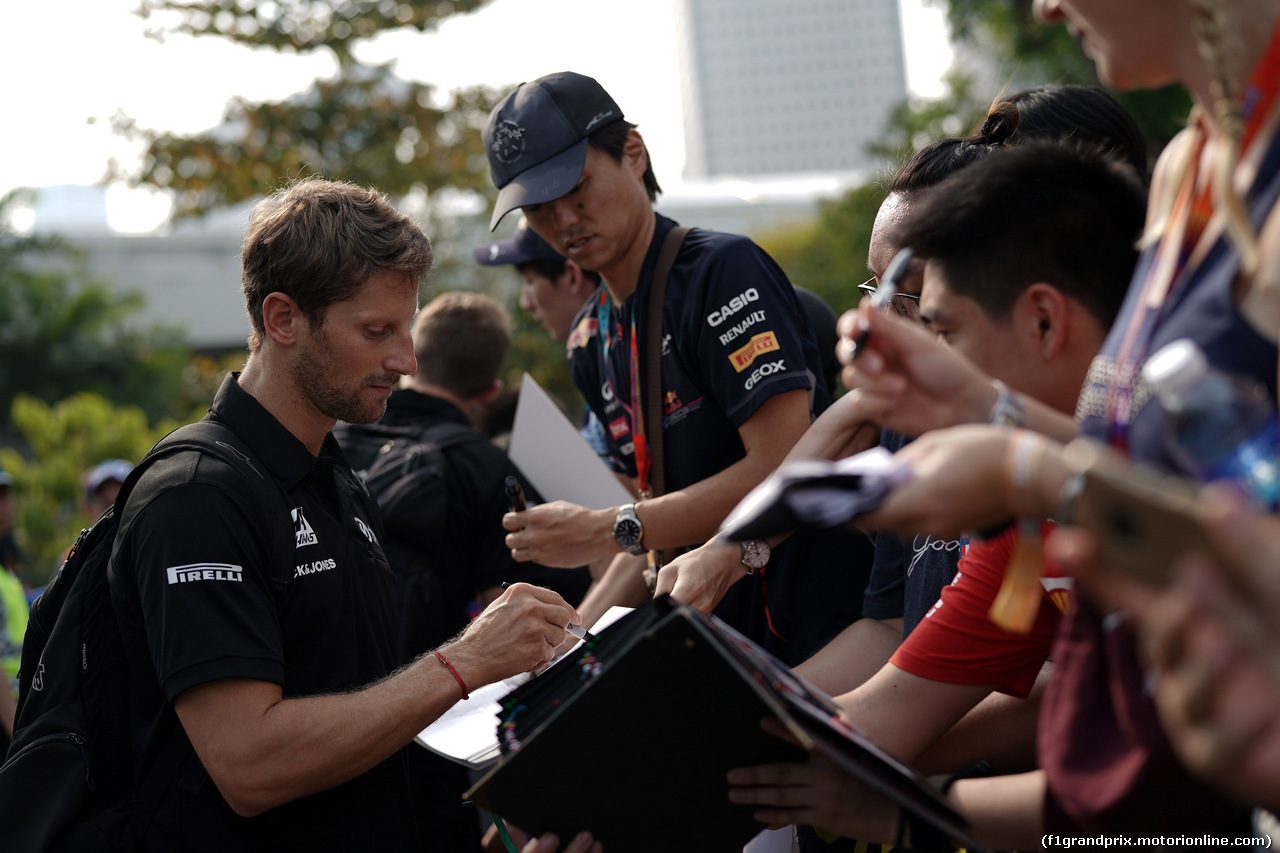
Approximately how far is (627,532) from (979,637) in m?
1.34

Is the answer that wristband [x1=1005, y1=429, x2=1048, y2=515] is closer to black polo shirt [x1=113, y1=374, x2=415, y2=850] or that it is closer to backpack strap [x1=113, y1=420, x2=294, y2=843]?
black polo shirt [x1=113, y1=374, x2=415, y2=850]

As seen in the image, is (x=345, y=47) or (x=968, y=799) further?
(x=345, y=47)

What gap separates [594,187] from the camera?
11.5 feet

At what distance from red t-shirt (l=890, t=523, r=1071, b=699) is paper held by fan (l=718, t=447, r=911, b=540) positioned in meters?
0.89

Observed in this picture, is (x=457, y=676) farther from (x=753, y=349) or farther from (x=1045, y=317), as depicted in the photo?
(x=1045, y=317)

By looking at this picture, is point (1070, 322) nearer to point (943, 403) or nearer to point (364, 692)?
point (943, 403)

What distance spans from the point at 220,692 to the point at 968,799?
1421 millimetres

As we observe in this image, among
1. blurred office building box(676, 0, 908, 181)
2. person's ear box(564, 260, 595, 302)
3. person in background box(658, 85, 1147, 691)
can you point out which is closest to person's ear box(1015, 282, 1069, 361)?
person in background box(658, 85, 1147, 691)

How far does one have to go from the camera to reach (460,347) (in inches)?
189

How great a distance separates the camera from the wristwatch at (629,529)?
321 cm

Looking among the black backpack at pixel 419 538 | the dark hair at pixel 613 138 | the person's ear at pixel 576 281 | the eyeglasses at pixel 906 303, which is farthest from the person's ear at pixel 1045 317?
the person's ear at pixel 576 281

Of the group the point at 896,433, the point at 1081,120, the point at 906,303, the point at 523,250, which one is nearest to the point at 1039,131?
the point at 1081,120

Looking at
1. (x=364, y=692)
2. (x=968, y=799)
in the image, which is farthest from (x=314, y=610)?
(x=968, y=799)

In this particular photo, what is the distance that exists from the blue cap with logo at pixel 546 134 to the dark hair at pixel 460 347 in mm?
1276
